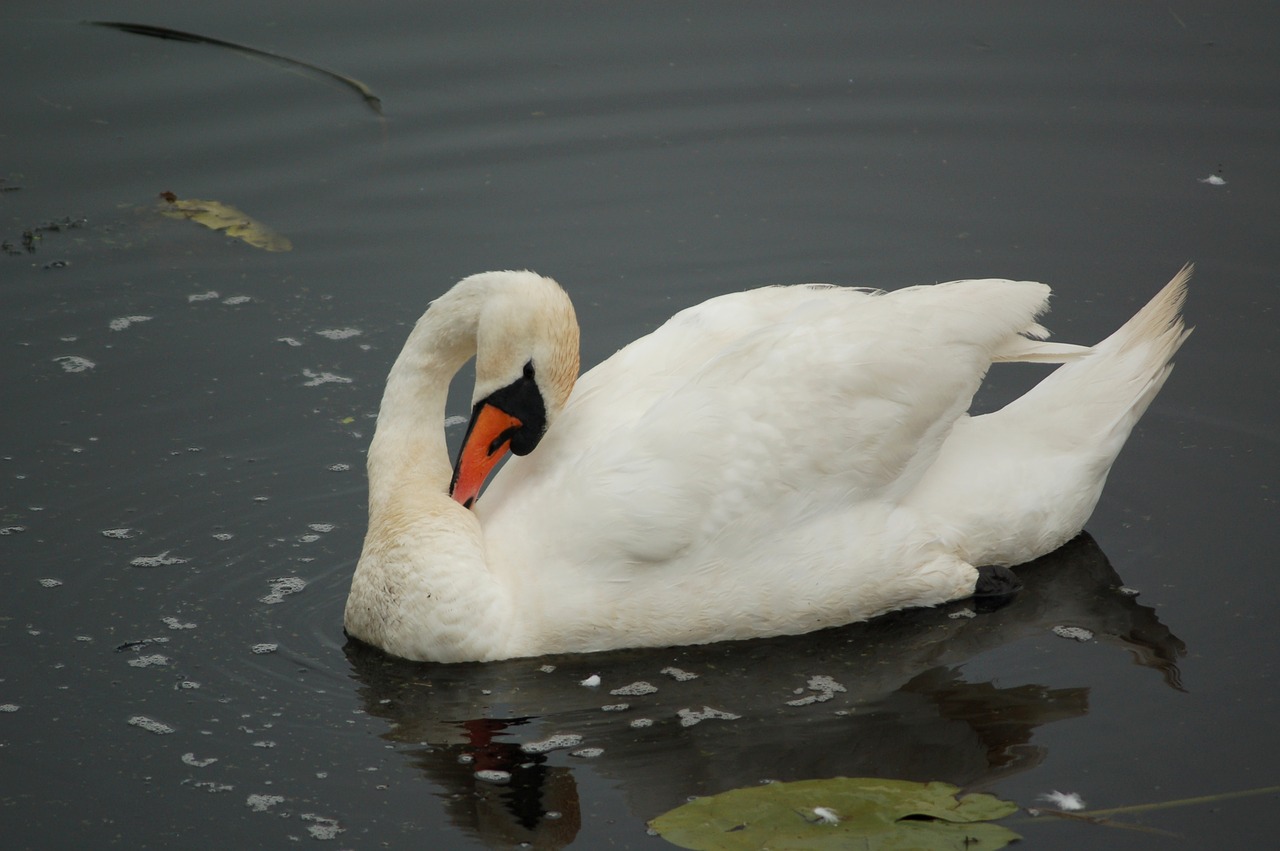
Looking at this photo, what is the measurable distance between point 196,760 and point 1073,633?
3824 millimetres

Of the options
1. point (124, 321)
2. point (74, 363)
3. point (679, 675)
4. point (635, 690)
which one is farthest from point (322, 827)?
point (124, 321)

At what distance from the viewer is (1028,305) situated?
7.69 m

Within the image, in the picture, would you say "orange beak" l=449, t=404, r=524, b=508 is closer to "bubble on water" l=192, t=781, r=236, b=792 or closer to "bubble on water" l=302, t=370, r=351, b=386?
→ "bubble on water" l=192, t=781, r=236, b=792

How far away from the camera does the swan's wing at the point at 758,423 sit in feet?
22.9

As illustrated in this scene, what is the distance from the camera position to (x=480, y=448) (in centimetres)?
741

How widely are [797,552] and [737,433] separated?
606 mm

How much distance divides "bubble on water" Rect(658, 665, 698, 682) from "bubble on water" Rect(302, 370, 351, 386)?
3150 mm

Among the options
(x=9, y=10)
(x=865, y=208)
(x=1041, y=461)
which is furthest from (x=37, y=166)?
(x=1041, y=461)

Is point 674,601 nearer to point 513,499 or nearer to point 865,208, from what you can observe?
point 513,499

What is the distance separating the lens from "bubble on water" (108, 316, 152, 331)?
1003cm

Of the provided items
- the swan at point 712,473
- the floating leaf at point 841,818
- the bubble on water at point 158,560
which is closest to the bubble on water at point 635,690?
the swan at point 712,473

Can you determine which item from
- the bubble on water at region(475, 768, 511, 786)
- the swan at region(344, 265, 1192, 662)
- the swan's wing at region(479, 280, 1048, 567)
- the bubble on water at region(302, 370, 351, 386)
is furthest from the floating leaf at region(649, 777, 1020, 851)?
the bubble on water at region(302, 370, 351, 386)

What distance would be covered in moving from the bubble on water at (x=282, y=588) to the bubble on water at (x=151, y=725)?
0.94 metres

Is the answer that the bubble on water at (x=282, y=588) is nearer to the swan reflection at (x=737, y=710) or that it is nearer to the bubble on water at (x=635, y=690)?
the swan reflection at (x=737, y=710)
